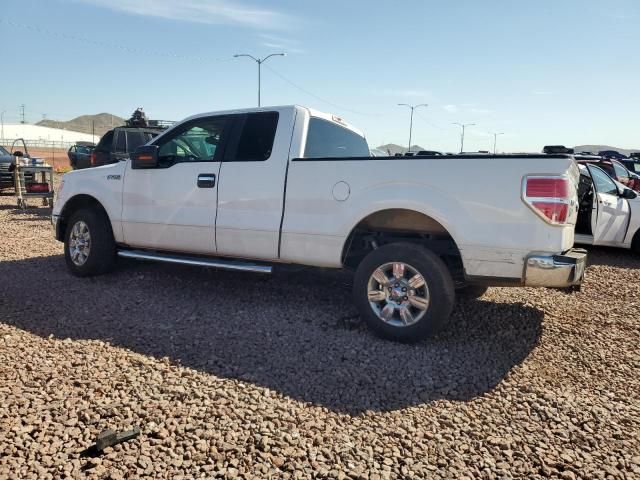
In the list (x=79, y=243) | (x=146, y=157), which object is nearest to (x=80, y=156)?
(x=79, y=243)

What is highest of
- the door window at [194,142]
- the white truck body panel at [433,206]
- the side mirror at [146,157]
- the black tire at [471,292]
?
the door window at [194,142]

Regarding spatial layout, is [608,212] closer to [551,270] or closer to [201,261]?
[551,270]

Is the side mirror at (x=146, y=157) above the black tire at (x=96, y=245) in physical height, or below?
above

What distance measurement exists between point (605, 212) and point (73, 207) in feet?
26.5

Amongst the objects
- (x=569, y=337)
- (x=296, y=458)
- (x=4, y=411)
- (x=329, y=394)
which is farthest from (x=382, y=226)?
(x=4, y=411)

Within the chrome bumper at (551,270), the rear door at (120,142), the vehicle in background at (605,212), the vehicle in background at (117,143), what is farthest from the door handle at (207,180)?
the rear door at (120,142)

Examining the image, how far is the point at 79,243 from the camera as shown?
238 inches

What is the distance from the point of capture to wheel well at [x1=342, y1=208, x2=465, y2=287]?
4.32 m

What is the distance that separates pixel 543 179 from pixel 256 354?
2.57m

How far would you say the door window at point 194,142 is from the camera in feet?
17.6

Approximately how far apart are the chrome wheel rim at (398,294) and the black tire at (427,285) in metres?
0.03

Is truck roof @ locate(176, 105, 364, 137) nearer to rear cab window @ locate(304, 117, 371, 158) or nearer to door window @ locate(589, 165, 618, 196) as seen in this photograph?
rear cab window @ locate(304, 117, 371, 158)

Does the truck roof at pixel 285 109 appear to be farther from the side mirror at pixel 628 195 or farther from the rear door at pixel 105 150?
the rear door at pixel 105 150

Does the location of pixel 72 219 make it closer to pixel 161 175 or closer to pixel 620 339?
pixel 161 175
